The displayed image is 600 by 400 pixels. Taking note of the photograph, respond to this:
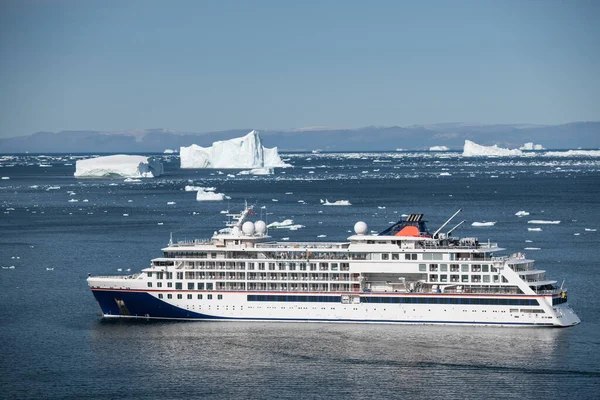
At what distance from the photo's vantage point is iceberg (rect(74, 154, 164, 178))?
6481 inches

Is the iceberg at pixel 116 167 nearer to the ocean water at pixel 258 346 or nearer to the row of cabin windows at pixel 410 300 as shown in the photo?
the ocean water at pixel 258 346

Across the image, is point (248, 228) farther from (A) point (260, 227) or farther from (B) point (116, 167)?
(B) point (116, 167)

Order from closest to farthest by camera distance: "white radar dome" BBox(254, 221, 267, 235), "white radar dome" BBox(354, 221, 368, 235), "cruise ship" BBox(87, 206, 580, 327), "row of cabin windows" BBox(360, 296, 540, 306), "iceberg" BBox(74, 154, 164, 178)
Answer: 1. "row of cabin windows" BBox(360, 296, 540, 306)
2. "cruise ship" BBox(87, 206, 580, 327)
3. "white radar dome" BBox(354, 221, 368, 235)
4. "white radar dome" BBox(254, 221, 267, 235)
5. "iceberg" BBox(74, 154, 164, 178)

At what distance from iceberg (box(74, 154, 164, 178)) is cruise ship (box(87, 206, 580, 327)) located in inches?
4582

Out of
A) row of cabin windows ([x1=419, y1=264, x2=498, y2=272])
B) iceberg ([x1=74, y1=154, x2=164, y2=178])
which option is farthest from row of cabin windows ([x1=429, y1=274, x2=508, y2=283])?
iceberg ([x1=74, y1=154, x2=164, y2=178])

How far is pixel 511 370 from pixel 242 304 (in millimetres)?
13882

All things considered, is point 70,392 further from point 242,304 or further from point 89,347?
point 242,304

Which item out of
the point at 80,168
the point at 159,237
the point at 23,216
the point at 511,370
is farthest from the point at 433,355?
the point at 80,168

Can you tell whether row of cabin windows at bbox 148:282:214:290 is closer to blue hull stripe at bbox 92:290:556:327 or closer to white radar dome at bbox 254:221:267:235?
blue hull stripe at bbox 92:290:556:327

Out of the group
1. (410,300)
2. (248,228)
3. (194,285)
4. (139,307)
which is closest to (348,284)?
(410,300)

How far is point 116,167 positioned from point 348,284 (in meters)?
121

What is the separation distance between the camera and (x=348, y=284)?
47969 mm

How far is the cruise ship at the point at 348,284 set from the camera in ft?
152

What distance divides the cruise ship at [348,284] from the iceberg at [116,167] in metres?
116
